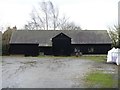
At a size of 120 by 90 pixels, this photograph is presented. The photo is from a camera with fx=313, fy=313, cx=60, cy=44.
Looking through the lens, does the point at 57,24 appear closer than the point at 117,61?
No

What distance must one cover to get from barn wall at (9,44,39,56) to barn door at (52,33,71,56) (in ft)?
11.2

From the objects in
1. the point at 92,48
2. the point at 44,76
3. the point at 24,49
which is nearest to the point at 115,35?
the point at 92,48

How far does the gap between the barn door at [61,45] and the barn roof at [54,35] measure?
953 mm

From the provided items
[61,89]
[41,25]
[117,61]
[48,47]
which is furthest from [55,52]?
[61,89]

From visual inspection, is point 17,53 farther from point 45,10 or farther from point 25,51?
point 45,10

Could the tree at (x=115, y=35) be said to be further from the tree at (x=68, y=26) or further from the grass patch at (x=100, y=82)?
the grass patch at (x=100, y=82)

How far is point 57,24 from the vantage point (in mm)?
77188

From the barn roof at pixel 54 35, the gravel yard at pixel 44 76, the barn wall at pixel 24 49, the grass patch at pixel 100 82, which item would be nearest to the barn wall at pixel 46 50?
the barn roof at pixel 54 35

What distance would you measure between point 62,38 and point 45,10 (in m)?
20.9

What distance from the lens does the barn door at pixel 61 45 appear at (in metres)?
56.6

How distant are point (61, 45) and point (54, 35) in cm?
387

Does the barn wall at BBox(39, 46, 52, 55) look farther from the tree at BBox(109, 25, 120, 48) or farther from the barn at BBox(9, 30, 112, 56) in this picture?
the tree at BBox(109, 25, 120, 48)

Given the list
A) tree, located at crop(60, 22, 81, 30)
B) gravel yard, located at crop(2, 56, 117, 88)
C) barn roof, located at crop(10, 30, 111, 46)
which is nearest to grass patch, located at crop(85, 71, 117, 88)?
gravel yard, located at crop(2, 56, 117, 88)

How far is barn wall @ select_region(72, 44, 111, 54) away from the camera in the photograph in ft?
187
